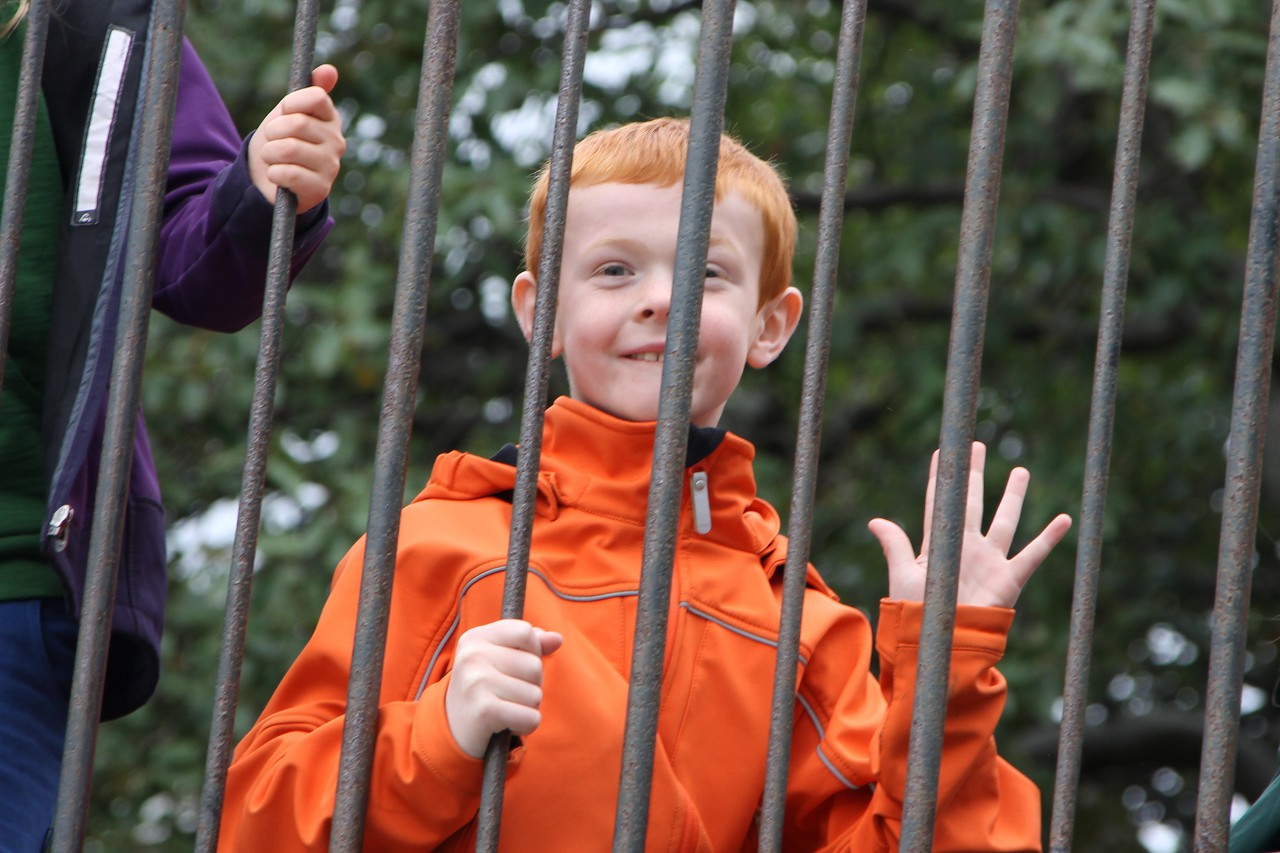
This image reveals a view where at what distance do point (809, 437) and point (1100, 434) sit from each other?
0.23 metres

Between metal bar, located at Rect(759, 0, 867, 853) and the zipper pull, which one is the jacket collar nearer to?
the zipper pull

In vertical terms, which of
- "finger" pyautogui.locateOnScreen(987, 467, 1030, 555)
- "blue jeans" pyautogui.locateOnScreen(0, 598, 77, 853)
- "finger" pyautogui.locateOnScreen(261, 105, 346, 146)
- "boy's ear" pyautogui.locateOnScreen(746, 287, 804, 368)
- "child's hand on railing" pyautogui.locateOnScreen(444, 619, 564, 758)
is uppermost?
"finger" pyautogui.locateOnScreen(261, 105, 346, 146)

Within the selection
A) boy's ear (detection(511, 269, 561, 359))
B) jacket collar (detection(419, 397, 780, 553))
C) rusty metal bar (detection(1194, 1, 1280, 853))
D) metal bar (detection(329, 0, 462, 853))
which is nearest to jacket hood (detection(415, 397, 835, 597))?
jacket collar (detection(419, 397, 780, 553))

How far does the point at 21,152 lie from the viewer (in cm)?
154

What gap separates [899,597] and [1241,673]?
1.09 feet

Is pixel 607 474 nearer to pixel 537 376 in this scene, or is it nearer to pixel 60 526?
pixel 537 376

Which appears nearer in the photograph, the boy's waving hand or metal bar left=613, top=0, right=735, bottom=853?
metal bar left=613, top=0, right=735, bottom=853

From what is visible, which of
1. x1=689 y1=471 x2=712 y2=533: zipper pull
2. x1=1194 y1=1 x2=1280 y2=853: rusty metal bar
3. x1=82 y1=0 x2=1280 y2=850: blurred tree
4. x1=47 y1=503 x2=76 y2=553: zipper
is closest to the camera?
x1=1194 y1=1 x2=1280 y2=853: rusty metal bar

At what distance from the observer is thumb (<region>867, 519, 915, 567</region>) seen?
163 centimetres

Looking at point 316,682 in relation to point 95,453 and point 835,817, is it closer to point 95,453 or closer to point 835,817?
point 95,453

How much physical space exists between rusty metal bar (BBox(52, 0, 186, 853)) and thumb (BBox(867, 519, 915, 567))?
0.66 m

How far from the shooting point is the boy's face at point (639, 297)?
188cm

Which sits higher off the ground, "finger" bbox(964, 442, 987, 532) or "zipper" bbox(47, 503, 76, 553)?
"finger" bbox(964, 442, 987, 532)

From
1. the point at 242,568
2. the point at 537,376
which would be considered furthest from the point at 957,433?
the point at 242,568
